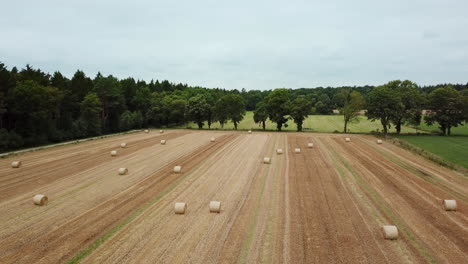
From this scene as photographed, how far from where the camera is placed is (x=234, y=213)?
1433 centimetres

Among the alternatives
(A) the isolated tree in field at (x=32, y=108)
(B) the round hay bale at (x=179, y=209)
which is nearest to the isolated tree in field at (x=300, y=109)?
(A) the isolated tree in field at (x=32, y=108)

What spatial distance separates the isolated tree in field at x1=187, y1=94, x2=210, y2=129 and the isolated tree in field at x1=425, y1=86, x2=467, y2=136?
4848 cm

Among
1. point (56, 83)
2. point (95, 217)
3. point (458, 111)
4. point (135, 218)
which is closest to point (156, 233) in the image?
point (135, 218)

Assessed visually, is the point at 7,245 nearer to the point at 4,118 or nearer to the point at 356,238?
the point at 356,238

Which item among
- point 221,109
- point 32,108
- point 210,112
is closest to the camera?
point 32,108

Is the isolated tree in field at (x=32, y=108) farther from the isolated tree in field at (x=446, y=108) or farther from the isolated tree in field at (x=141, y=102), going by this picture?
the isolated tree in field at (x=446, y=108)

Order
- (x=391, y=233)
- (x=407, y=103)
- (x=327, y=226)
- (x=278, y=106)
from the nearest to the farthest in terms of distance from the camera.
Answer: (x=391, y=233) → (x=327, y=226) → (x=407, y=103) → (x=278, y=106)

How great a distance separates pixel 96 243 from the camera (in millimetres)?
11195

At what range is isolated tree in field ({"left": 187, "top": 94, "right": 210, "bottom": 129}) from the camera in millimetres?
69500

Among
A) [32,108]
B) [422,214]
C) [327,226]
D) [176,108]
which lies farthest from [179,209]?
[176,108]

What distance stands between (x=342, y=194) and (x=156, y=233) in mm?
10885

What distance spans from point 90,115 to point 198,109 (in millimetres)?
24057

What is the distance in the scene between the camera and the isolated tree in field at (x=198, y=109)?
6950 centimetres

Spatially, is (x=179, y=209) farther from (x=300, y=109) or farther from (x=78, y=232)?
(x=300, y=109)
